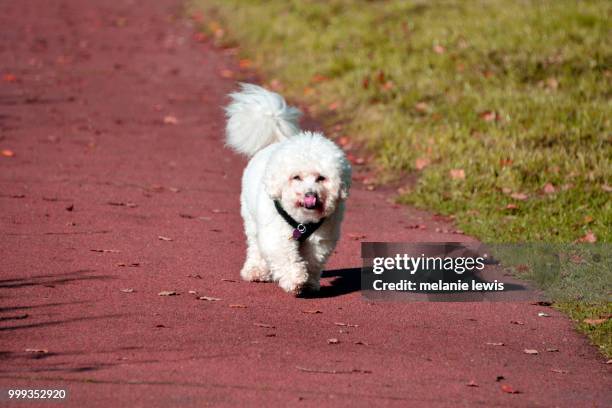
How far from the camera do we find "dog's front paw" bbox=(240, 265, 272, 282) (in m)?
7.85

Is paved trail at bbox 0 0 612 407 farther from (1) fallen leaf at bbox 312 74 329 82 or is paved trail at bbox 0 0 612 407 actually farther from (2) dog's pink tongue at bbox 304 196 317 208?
(1) fallen leaf at bbox 312 74 329 82

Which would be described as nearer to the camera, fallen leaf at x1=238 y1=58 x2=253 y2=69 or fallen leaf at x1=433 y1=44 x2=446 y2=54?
fallen leaf at x1=433 y1=44 x2=446 y2=54

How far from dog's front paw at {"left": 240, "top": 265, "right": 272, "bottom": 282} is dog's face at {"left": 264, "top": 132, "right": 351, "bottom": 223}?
2.93ft

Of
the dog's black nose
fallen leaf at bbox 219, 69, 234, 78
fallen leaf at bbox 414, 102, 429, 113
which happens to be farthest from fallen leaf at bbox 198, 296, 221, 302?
fallen leaf at bbox 219, 69, 234, 78

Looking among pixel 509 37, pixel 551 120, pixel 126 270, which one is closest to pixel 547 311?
pixel 126 270

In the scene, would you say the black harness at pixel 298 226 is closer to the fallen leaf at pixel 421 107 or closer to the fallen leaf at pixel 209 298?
the fallen leaf at pixel 209 298

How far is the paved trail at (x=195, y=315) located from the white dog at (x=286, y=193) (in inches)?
10.0

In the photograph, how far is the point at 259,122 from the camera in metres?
8.12

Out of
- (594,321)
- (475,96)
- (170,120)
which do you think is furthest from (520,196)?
(170,120)

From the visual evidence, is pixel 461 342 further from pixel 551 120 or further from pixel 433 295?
pixel 551 120

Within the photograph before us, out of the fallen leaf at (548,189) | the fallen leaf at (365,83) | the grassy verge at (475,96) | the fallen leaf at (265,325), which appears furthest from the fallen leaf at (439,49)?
the fallen leaf at (265,325)

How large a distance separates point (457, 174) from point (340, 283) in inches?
146

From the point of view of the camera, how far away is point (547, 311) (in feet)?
24.8

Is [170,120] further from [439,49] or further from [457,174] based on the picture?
[457,174]
